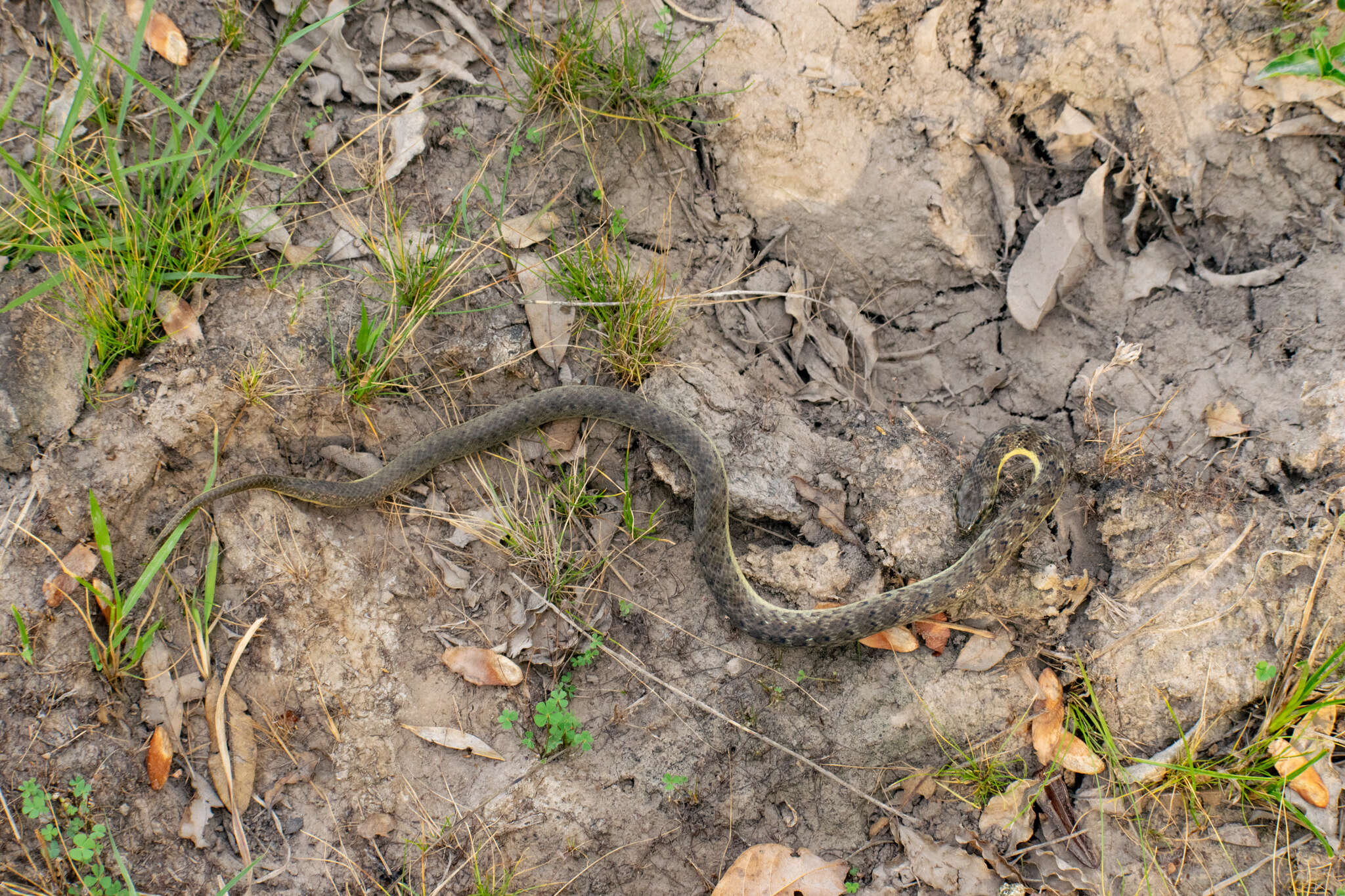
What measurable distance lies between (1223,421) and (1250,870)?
2.00m

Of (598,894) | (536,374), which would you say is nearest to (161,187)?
(536,374)

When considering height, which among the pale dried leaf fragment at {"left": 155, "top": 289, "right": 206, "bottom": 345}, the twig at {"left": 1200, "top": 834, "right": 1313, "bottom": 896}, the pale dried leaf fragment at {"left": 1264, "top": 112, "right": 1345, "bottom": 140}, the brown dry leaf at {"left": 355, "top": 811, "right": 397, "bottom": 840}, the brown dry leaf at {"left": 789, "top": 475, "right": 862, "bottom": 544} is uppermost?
the pale dried leaf fragment at {"left": 1264, "top": 112, "right": 1345, "bottom": 140}

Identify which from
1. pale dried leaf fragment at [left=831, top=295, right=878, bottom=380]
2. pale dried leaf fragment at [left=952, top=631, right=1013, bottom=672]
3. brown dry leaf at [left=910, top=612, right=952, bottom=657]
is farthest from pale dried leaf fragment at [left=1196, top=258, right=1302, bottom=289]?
brown dry leaf at [left=910, top=612, right=952, bottom=657]

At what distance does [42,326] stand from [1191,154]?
5.58m

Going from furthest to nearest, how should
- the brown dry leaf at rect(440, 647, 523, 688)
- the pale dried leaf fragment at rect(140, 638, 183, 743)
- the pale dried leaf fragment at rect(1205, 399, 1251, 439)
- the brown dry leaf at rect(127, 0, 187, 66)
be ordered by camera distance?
the brown dry leaf at rect(127, 0, 187, 66)
the pale dried leaf fragment at rect(1205, 399, 1251, 439)
the brown dry leaf at rect(440, 647, 523, 688)
the pale dried leaf fragment at rect(140, 638, 183, 743)

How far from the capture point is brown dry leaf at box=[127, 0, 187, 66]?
152 inches

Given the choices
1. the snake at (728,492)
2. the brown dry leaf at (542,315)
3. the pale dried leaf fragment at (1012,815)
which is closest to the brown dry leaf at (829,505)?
the snake at (728,492)

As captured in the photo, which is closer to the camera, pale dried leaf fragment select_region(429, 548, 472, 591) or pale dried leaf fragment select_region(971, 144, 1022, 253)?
pale dried leaf fragment select_region(429, 548, 472, 591)

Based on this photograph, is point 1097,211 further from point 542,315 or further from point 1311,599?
point 542,315

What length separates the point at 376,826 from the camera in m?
3.41

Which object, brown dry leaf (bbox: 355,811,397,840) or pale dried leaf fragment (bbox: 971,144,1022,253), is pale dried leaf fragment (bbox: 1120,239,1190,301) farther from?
brown dry leaf (bbox: 355,811,397,840)

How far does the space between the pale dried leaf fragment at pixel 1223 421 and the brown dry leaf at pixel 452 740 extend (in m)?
3.74

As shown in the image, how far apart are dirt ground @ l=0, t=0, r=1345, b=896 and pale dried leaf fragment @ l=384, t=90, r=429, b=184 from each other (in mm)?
69

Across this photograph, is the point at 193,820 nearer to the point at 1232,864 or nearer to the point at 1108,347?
the point at 1232,864
